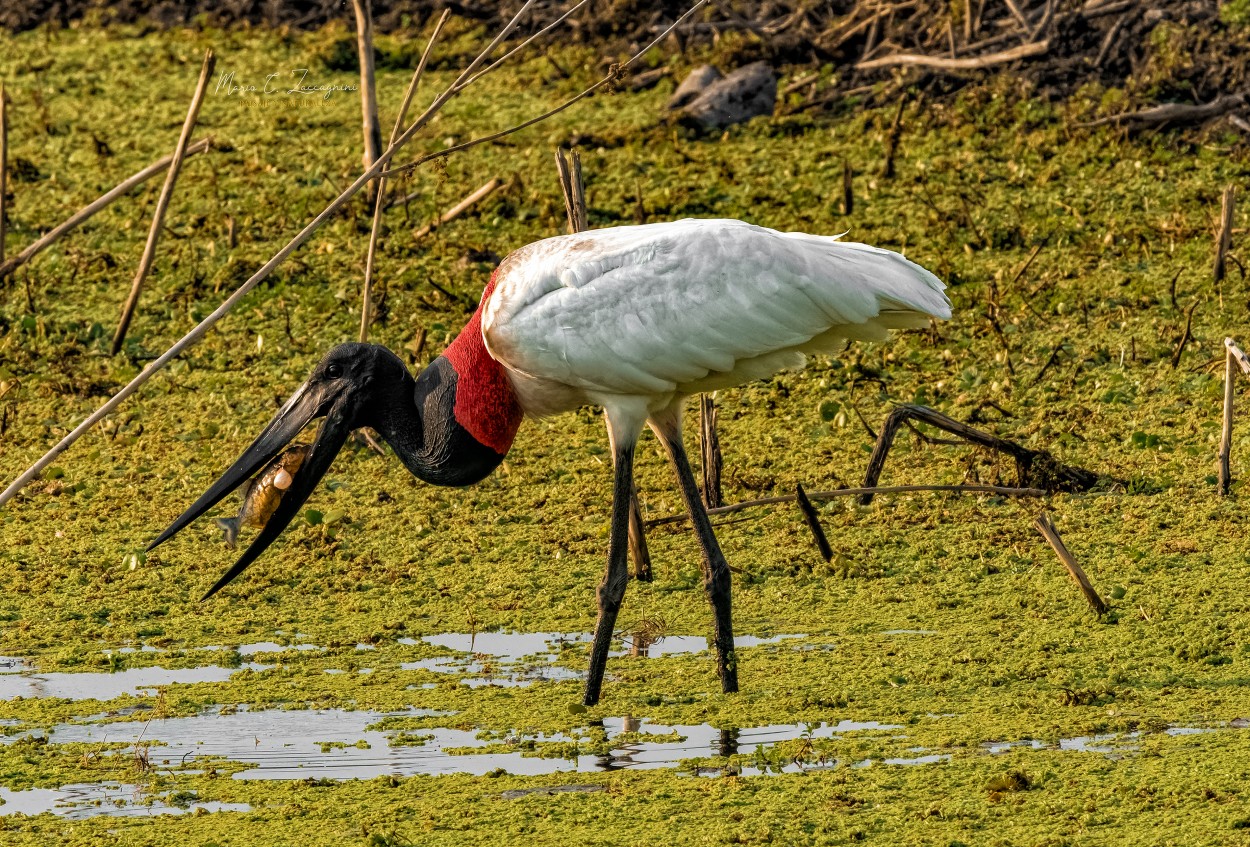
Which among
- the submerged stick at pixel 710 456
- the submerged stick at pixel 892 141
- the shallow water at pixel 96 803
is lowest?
the shallow water at pixel 96 803

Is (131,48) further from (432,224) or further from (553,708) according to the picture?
(553,708)

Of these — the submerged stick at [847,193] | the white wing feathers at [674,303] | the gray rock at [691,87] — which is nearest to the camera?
the white wing feathers at [674,303]

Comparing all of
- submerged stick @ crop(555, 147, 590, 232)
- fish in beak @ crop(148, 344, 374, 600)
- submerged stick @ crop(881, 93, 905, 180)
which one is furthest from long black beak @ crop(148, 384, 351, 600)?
submerged stick @ crop(881, 93, 905, 180)

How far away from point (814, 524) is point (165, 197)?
97.0 inches

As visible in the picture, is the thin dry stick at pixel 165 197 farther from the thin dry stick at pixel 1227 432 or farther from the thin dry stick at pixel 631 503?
the thin dry stick at pixel 1227 432

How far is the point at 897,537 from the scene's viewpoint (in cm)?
586

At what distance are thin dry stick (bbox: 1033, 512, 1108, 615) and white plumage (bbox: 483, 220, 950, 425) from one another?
0.64 meters

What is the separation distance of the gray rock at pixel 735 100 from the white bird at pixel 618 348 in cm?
470

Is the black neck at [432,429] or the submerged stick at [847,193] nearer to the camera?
the black neck at [432,429]

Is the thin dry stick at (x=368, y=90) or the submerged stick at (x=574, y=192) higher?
the thin dry stick at (x=368, y=90)

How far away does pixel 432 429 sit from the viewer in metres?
4.97

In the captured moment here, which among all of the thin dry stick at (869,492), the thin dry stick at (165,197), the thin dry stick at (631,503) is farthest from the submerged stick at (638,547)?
the thin dry stick at (165,197)

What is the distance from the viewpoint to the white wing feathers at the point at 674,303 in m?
4.68

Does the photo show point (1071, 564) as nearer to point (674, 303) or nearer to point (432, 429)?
point (674, 303)
